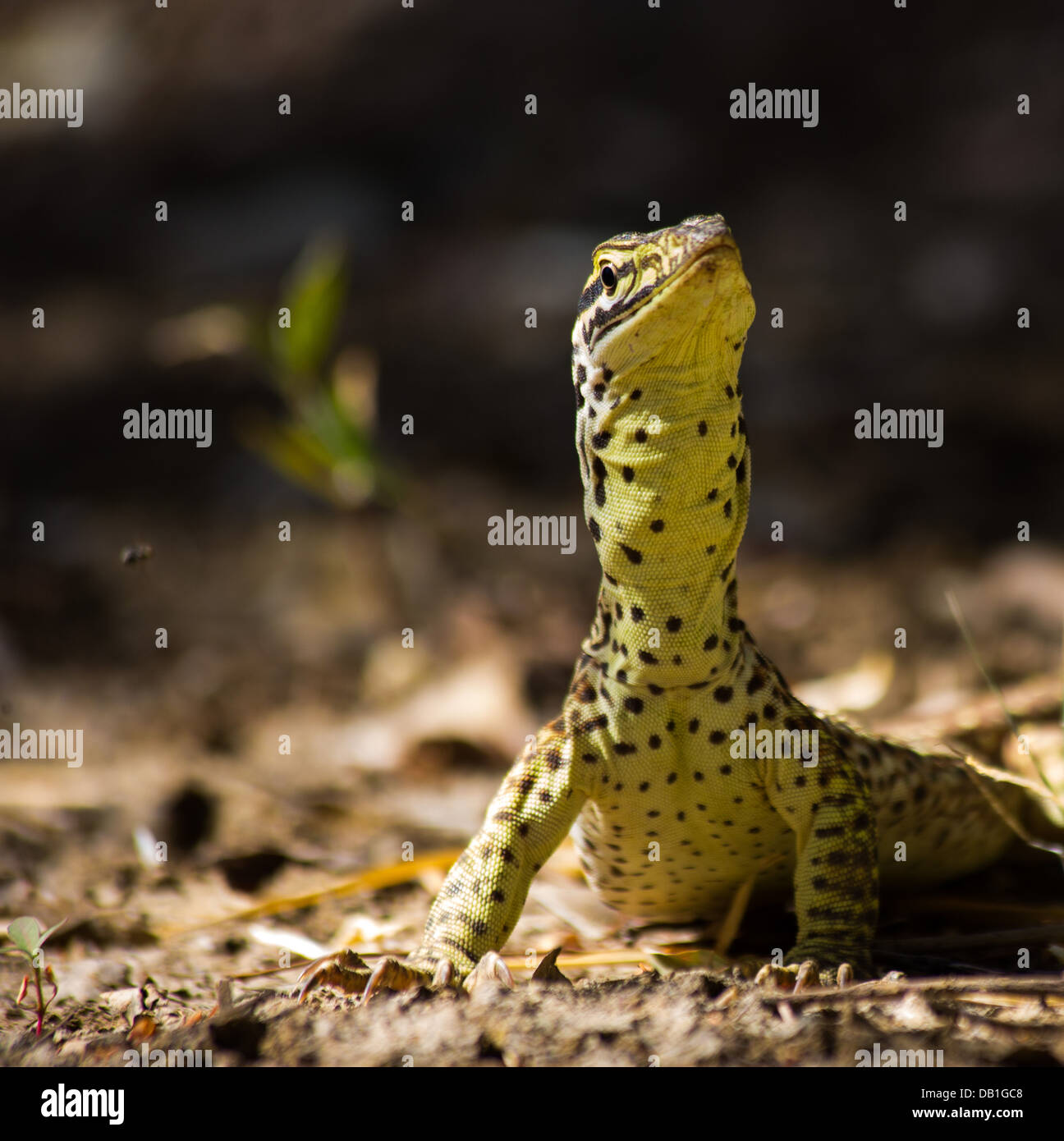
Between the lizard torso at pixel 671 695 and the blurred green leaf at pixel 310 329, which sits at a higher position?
the blurred green leaf at pixel 310 329

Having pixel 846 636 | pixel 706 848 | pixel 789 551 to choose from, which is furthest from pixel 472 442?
pixel 706 848

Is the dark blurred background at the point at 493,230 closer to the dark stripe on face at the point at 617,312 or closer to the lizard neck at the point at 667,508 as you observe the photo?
the lizard neck at the point at 667,508

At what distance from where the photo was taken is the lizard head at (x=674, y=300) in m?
3.24

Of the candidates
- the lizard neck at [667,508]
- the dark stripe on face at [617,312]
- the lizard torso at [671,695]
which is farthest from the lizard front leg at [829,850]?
the dark stripe on face at [617,312]

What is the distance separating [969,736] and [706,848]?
160 cm

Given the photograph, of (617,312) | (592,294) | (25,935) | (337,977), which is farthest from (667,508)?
(25,935)

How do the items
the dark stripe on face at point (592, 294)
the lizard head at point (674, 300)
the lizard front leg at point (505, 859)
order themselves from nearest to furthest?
1. the lizard head at point (674, 300)
2. the dark stripe on face at point (592, 294)
3. the lizard front leg at point (505, 859)

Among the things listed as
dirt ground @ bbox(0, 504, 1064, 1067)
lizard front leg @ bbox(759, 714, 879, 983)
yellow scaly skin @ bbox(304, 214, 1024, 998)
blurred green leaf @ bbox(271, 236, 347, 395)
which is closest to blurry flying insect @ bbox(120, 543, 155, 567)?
dirt ground @ bbox(0, 504, 1064, 1067)

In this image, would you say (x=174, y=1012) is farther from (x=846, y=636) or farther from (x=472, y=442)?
(x=472, y=442)

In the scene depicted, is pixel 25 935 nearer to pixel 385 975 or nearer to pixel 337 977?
pixel 337 977

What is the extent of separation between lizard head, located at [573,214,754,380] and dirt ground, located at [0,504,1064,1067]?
168 centimetres

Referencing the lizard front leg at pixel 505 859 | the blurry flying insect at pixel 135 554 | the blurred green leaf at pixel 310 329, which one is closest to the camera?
the lizard front leg at pixel 505 859

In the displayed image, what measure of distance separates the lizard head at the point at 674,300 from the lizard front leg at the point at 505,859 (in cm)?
123

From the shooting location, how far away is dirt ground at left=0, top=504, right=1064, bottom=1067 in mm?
2938
